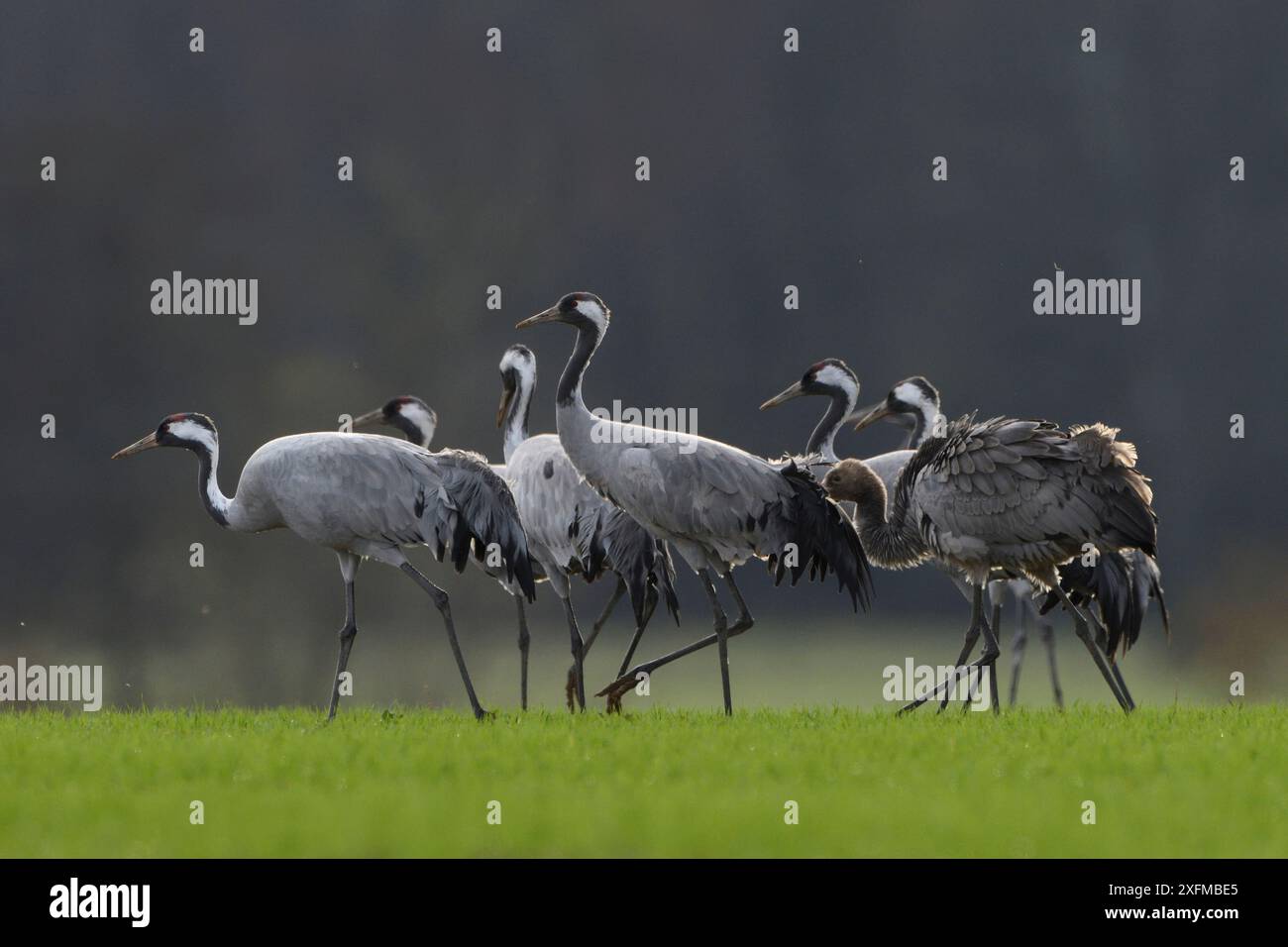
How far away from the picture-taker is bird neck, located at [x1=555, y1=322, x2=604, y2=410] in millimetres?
10227

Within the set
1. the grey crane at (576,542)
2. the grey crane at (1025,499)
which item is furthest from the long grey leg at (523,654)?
the grey crane at (1025,499)

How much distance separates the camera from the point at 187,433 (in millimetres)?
11273

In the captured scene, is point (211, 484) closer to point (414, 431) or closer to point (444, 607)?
point (444, 607)

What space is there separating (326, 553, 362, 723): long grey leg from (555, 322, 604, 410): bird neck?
5.56 feet

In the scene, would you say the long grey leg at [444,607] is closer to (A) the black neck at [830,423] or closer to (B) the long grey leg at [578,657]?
(B) the long grey leg at [578,657]

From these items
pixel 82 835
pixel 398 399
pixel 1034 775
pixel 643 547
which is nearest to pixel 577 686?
pixel 643 547

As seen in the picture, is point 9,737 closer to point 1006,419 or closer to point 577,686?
point 577,686

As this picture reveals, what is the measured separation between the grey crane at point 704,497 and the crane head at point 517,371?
6.74ft

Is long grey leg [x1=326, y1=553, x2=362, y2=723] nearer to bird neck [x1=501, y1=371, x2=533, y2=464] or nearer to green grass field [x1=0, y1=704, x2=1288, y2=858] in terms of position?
green grass field [x1=0, y1=704, x2=1288, y2=858]

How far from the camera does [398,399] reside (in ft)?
44.1

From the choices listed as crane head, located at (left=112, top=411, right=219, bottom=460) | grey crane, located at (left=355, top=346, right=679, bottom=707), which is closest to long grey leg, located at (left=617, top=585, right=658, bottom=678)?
grey crane, located at (left=355, top=346, right=679, bottom=707)

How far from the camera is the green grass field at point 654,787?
5633mm

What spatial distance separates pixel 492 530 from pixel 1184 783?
16.1 ft

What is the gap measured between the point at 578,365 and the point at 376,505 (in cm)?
157
